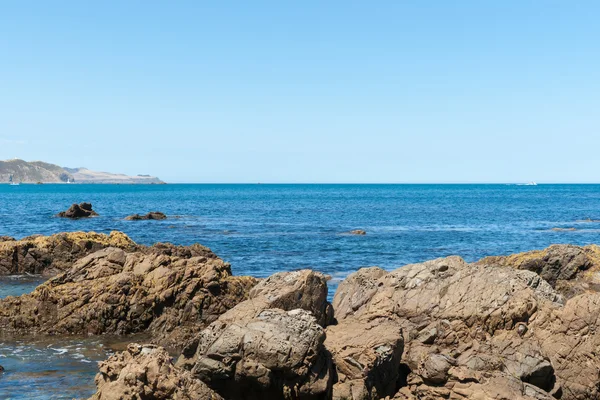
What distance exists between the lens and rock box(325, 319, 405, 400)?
15148 millimetres

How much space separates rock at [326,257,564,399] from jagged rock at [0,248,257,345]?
6018 millimetres

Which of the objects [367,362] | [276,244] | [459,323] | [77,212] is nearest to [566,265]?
[459,323]

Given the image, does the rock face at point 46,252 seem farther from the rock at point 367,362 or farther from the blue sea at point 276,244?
the rock at point 367,362

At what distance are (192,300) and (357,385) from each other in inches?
438

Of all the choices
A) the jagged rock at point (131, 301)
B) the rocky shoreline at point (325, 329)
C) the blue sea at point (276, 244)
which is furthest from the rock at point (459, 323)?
the blue sea at point (276, 244)

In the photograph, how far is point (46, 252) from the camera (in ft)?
130

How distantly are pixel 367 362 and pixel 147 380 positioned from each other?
18.0 ft

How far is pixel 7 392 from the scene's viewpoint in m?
16.4

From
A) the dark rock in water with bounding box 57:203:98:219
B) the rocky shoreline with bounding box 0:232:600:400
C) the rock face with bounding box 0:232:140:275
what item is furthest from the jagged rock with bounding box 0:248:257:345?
the dark rock in water with bounding box 57:203:98:219

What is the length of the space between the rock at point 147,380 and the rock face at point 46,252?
26384 mm

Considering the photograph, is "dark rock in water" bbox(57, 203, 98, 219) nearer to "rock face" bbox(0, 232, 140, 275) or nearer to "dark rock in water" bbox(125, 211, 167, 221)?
"dark rock in water" bbox(125, 211, 167, 221)

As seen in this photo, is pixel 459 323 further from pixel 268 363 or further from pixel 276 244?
pixel 276 244

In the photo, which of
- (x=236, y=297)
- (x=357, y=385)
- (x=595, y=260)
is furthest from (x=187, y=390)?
(x=595, y=260)

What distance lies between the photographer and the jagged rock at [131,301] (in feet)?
78.4
